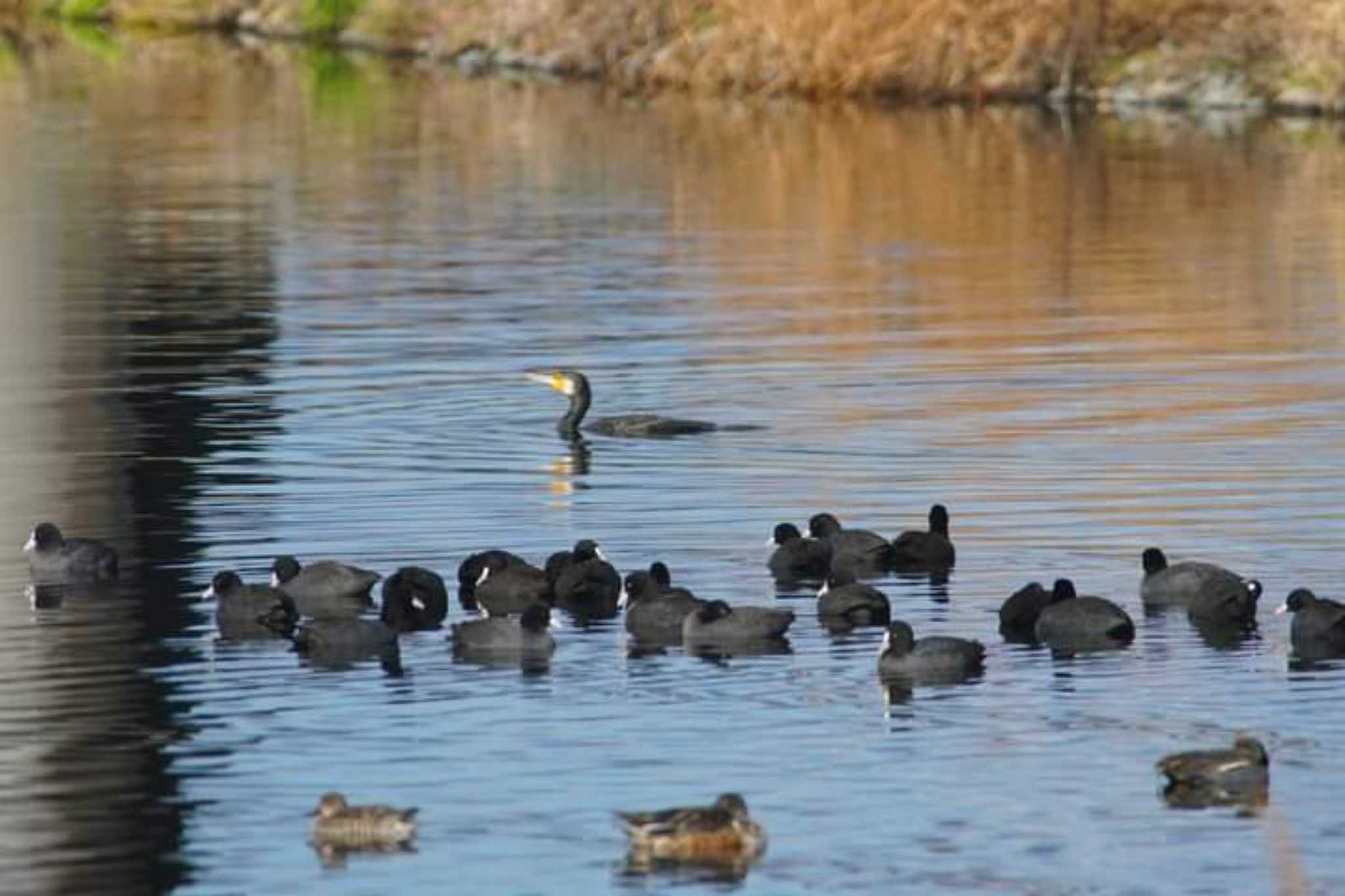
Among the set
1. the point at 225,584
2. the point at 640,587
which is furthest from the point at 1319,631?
the point at 225,584

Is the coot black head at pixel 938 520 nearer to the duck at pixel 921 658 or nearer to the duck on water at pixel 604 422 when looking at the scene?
the duck at pixel 921 658

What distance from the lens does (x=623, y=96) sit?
69.9 metres

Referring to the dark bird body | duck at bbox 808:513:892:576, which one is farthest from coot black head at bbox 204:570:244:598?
the dark bird body

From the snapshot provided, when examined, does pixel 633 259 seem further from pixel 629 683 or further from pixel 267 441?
pixel 629 683

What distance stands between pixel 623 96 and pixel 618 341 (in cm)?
3460

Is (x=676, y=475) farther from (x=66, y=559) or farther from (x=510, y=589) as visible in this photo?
(x=510, y=589)

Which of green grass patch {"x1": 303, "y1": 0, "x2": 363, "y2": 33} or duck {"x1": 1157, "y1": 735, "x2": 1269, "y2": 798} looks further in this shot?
green grass patch {"x1": 303, "y1": 0, "x2": 363, "y2": 33}

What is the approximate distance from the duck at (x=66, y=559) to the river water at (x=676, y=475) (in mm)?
230

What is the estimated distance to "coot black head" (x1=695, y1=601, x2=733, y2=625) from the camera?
68.3 feet

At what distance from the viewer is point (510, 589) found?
71.9ft

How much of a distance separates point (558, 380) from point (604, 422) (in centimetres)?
49

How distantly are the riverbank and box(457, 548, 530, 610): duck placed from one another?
39327 mm

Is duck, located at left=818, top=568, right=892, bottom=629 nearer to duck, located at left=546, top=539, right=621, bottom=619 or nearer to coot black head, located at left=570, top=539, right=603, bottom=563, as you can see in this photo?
duck, located at left=546, top=539, right=621, bottom=619

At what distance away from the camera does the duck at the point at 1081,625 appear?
20.7m
